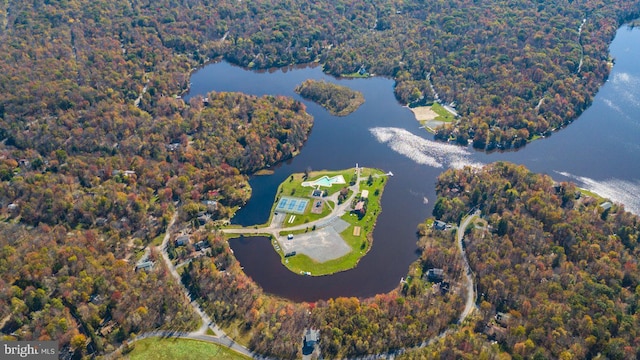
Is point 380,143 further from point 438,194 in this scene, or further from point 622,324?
point 622,324

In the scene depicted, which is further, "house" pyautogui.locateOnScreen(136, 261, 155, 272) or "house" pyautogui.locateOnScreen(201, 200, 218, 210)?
"house" pyautogui.locateOnScreen(201, 200, 218, 210)

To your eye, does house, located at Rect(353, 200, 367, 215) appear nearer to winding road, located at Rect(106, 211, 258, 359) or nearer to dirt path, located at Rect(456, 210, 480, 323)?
dirt path, located at Rect(456, 210, 480, 323)

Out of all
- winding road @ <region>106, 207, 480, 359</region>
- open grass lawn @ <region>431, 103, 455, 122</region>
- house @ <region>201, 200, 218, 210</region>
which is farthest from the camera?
open grass lawn @ <region>431, 103, 455, 122</region>

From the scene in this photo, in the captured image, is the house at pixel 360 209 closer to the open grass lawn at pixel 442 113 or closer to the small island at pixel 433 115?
the small island at pixel 433 115

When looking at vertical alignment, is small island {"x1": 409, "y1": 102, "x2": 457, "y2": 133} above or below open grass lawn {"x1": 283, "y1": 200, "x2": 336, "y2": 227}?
above

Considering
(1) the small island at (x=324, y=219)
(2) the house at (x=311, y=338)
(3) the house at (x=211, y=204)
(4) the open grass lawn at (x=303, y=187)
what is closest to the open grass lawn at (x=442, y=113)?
(1) the small island at (x=324, y=219)

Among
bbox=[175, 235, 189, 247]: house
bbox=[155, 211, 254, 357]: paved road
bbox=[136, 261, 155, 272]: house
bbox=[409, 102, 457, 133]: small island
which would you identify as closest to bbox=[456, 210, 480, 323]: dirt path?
bbox=[155, 211, 254, 357]: paved road

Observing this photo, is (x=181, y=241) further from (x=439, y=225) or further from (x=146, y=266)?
(x=439, y=225)

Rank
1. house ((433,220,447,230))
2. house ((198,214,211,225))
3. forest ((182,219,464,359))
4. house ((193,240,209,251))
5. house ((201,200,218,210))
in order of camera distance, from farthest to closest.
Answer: house ((201,200,218,210)), house ((198,214,211,225)), house ((433,220,447,230)), house ((193,240,209,251)), forest ((182,219,464,359))

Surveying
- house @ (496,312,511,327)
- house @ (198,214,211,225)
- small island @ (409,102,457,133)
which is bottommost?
house @ (198,214,211,225)
